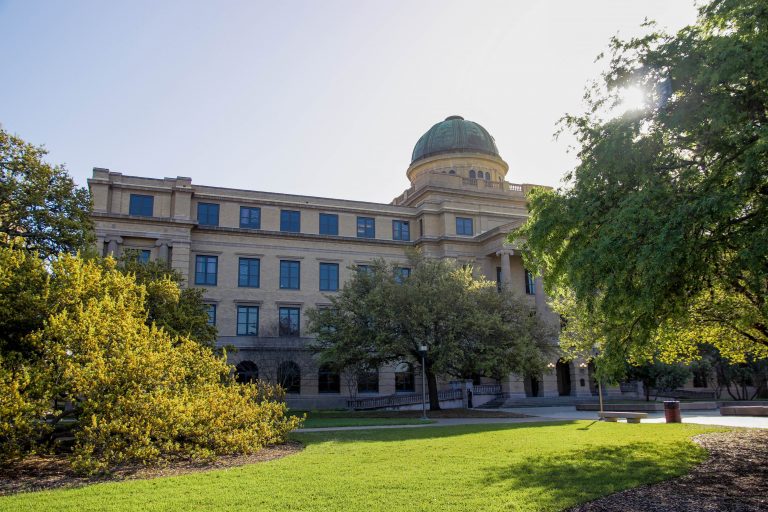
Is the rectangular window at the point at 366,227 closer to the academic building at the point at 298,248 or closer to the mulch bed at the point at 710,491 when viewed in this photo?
the academic building at the point at 298,248

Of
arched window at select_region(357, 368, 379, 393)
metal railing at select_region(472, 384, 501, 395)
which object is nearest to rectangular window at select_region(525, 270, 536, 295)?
metal railing at select_region(472, 384, 501, 395)

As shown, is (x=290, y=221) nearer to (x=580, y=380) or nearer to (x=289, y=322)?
(x=289, y=322)

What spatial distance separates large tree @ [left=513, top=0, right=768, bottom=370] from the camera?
9992mm

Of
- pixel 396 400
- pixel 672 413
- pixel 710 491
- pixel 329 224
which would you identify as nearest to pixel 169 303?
pixel 396 400

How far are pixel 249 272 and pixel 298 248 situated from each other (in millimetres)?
4431

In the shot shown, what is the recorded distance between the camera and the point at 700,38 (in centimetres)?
1227

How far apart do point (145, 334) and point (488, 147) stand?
50.5 metres

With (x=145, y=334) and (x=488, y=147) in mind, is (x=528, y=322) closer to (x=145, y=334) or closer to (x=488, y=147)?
(x=145, y=334)

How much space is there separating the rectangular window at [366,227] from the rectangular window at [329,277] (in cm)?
365

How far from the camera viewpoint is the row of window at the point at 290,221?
4609 cm

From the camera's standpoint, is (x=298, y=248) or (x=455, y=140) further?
(x=455, y=140)

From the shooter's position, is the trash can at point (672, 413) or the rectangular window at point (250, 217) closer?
the trash can at point (672, 413)

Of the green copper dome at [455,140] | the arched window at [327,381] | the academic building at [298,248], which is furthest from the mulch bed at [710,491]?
the green copper dome at [455,140]

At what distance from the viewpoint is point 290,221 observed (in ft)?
167
